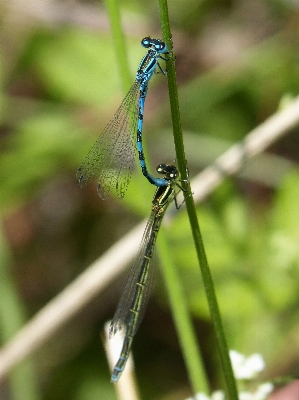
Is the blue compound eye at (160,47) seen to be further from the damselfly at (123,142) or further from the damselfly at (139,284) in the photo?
the damselfly at (139,284)

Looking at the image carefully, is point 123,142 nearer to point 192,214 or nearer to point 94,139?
point 192,214

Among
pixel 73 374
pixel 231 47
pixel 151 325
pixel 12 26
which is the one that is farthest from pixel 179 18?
pixel 73 374

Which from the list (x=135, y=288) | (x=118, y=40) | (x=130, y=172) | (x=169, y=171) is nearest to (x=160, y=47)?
(x=118, y=40)

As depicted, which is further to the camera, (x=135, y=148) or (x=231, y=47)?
(x=231, y=47)

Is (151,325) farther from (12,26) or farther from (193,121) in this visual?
(12,26)

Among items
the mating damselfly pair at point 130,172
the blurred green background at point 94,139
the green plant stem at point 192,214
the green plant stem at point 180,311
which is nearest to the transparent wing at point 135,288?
Answer: the mating damselfly pair at point 130,172
